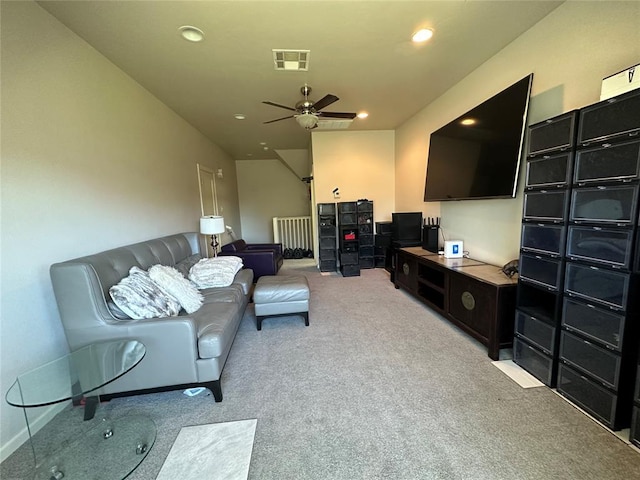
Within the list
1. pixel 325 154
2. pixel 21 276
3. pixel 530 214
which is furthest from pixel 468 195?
pixel 21 276

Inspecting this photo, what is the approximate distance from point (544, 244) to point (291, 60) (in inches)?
107

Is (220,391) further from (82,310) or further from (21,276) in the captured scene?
(21,276)

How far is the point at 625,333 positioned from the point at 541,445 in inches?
29.2

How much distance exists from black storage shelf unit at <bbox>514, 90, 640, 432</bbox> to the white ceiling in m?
1.20

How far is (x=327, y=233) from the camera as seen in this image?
203 inches

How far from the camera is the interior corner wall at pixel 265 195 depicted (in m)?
7.59

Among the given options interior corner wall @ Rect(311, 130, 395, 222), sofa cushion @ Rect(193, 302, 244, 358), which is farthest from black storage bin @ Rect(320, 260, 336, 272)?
sofa cushion @ Rect(193, 302, 244, 358)

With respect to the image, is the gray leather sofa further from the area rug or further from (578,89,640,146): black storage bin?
(578,89,640,146): black storage bin

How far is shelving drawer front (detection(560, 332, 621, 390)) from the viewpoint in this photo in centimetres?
142

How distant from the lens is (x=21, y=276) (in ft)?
5.24

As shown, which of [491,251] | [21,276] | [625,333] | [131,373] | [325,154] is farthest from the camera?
[325,154]

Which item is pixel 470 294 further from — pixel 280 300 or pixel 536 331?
pixel 280 300

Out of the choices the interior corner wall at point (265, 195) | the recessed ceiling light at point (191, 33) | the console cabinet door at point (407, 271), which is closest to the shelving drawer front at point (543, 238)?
the console cabinet door at point (407, 271)

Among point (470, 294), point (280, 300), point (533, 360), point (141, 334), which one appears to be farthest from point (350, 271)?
point (141, 334)
